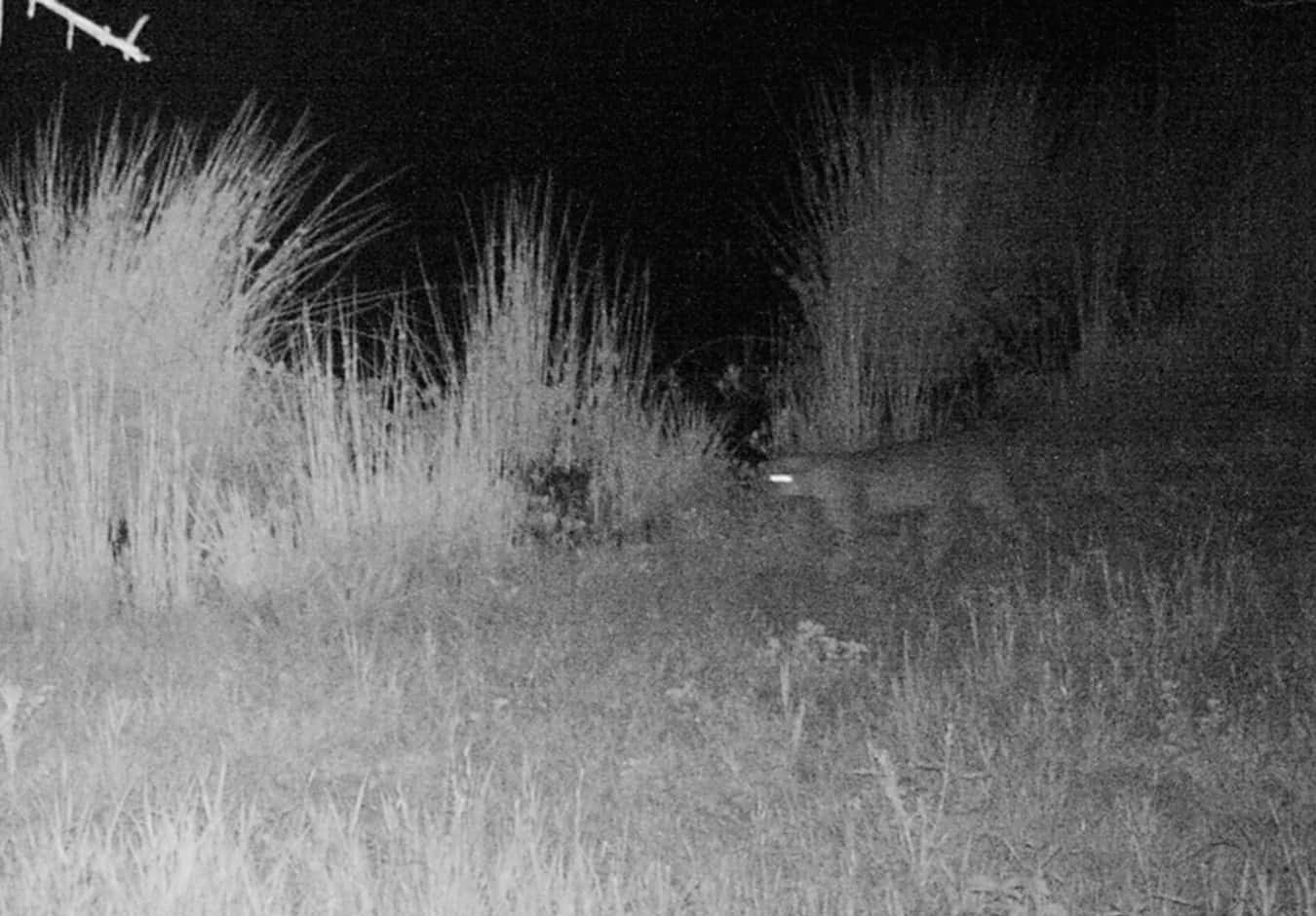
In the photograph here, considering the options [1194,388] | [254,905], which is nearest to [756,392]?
[1194,388]

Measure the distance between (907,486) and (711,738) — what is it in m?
2.96

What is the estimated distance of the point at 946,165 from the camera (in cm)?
973

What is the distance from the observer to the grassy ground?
373 cm

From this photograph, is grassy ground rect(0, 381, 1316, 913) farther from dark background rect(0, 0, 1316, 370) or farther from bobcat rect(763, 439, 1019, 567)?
dark background rect(0, 0, 1316, 370)

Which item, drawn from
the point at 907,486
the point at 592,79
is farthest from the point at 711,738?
the point at 592,79

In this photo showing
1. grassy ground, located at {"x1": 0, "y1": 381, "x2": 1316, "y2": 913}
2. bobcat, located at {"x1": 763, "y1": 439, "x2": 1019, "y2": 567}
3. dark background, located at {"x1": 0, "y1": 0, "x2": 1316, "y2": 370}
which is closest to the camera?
grassy ground, located at {"x1": 0, "y1": 381, "x2": 1316, "y2": 913}

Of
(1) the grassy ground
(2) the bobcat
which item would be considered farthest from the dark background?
(1) the grassy ground

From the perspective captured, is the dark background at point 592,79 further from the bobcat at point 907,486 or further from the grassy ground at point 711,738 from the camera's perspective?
the grassy ground at point 711,738

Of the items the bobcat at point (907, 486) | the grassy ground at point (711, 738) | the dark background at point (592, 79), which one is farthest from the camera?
the dark background at point (592, 79)

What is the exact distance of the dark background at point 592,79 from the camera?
39.0ft

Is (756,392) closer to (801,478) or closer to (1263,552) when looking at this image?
(801,478)

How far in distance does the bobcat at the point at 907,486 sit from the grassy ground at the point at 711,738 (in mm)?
345

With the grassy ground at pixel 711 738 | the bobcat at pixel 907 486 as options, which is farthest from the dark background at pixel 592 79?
the grassy ground at pixel 711 738

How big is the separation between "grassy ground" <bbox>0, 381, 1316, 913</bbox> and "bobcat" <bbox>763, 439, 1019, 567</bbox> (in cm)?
34
